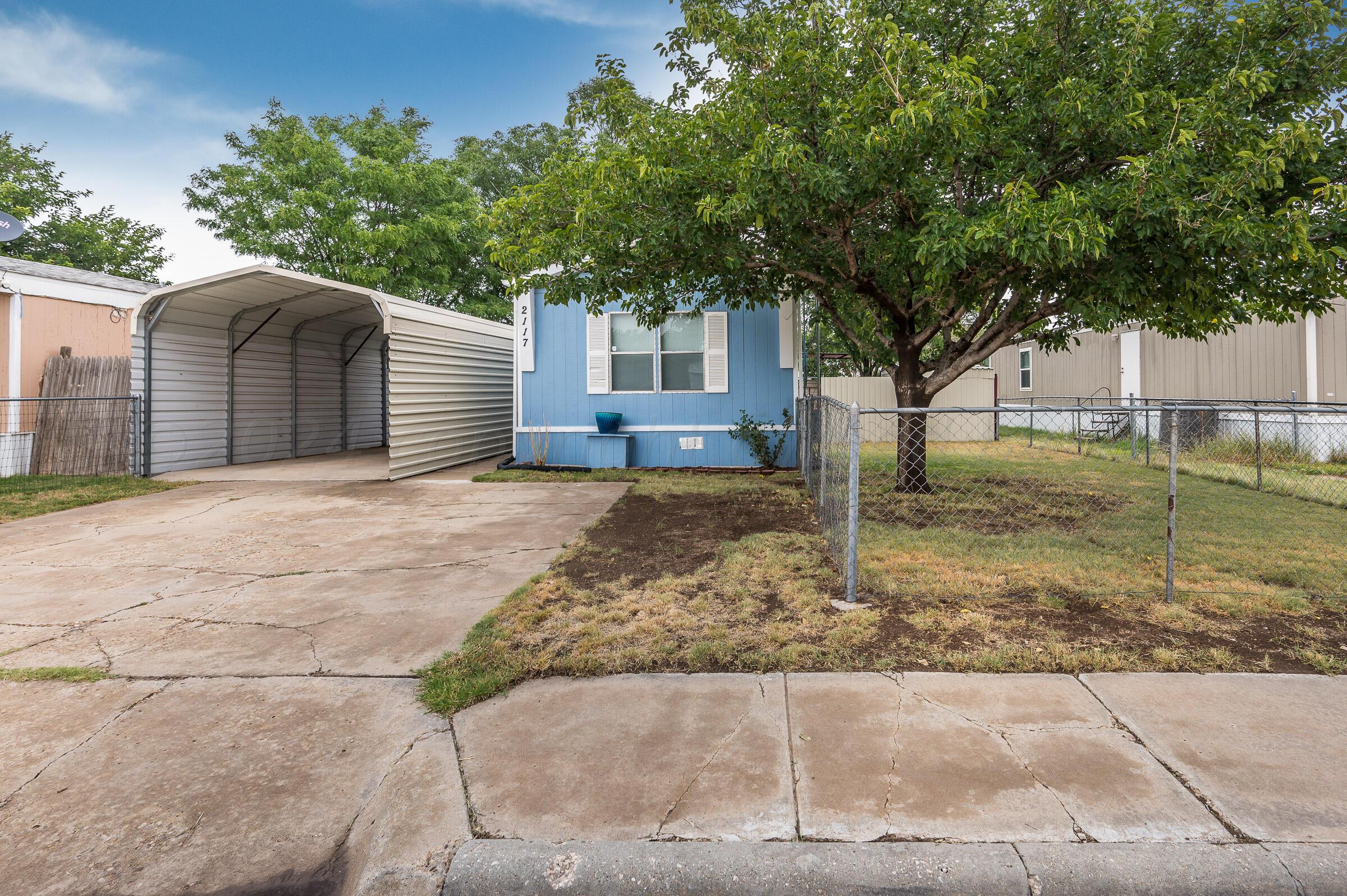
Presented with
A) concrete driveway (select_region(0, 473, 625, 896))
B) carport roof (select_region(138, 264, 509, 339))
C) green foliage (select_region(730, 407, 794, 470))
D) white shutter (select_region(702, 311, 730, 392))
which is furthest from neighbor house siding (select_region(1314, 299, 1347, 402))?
carport roof (select_region(138, 264, 509, 339))

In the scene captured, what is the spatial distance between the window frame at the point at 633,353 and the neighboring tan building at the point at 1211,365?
5765mm

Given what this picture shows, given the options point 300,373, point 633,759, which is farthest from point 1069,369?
point 633,759

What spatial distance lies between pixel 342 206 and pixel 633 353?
11.9m

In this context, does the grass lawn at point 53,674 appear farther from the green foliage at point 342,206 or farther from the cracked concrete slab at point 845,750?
the green foliage at point 342,206

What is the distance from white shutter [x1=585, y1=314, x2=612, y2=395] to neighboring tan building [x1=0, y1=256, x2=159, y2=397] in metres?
7.50

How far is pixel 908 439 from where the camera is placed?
26.3ft

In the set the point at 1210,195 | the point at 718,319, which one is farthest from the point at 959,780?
the point at 718,319

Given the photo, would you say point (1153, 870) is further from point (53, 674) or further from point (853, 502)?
point (53, 674)

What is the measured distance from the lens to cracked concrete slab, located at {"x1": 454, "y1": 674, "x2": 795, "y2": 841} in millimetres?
2002

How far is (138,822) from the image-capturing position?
2.05 m

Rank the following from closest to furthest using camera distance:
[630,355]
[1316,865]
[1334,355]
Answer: [1316,865], [630,355], [1334,355]

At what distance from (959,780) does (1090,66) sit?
22.0 feet

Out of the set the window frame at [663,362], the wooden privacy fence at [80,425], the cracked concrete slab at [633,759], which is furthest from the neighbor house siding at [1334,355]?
the wooden privacy fence at [80,425]

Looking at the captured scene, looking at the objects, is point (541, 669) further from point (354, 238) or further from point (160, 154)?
point (160, 154)
